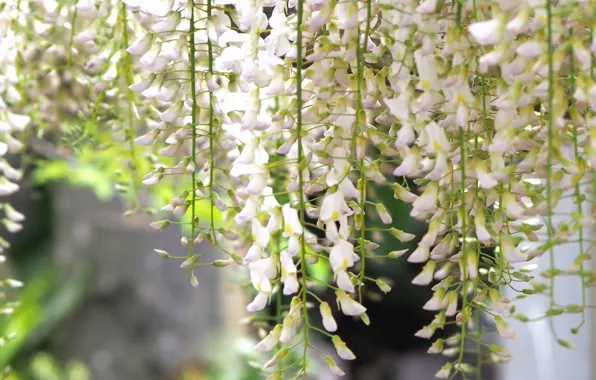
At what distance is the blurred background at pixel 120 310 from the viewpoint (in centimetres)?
215

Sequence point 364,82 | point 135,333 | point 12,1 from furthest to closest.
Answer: point 135,333 < point 12,1 < point 364,82

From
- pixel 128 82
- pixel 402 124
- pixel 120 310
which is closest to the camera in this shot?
pixel 402 124

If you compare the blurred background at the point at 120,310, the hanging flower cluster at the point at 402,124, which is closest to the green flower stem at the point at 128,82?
the hanging flower cluster at the point at 402,124

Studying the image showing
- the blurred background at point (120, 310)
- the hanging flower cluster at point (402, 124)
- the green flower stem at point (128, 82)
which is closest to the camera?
the hanging flower cluster at point (402, 124)

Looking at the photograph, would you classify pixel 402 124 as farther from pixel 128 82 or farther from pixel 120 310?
pixel 120 310

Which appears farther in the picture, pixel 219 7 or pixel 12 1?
pixel 12 1

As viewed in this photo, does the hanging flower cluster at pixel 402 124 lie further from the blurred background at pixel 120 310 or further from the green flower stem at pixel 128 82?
the blurred background at pixel 120 310

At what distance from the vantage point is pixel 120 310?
2.47 m

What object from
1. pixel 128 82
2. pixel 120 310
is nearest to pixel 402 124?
pixel 128 82

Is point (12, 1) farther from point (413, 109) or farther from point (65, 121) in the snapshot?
point (413, 109)

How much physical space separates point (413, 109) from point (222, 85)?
0.18 metres

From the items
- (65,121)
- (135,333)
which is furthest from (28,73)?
(135,333)

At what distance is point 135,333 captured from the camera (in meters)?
2.45

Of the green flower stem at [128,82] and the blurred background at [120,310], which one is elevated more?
the green flower stem at [128,82]
